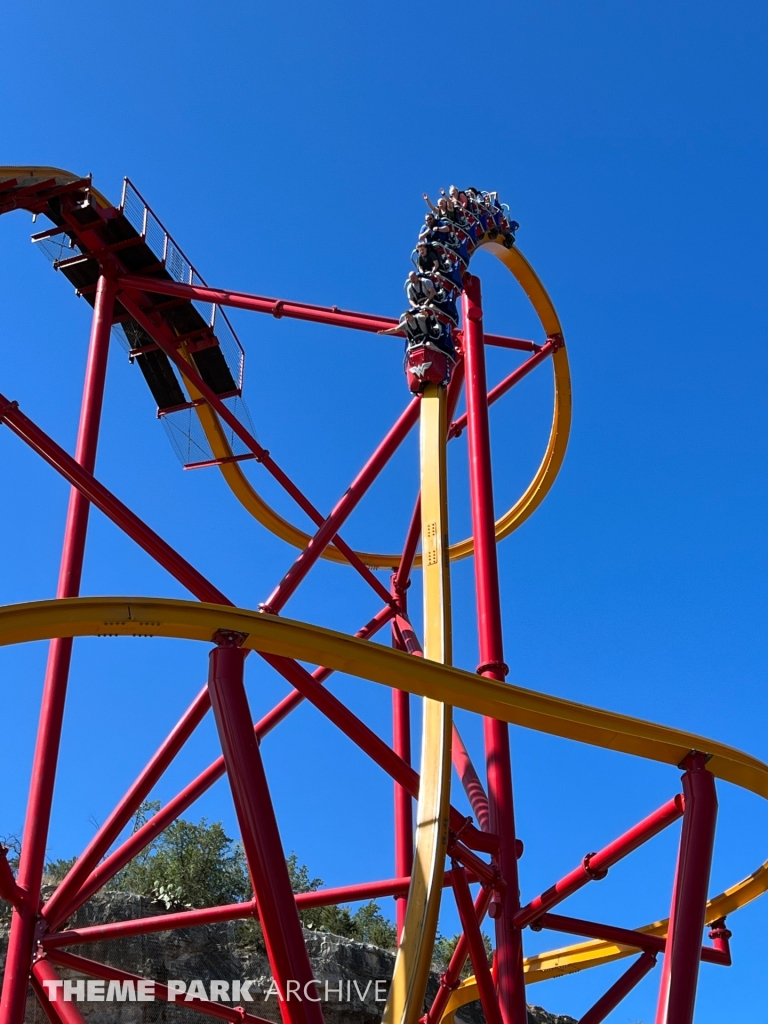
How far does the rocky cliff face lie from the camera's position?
40.1 feet

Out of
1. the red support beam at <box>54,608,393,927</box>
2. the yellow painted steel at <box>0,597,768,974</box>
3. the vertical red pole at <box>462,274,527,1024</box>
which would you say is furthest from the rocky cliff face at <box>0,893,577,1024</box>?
the yellow painted steel at <box>0,597,768,974</box>

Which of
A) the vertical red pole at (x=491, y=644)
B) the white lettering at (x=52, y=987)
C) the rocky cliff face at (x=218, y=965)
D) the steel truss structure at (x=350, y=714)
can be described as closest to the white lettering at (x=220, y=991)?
the rocky cliff face at (x=218, y=965)

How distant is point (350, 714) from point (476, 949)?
1715mm

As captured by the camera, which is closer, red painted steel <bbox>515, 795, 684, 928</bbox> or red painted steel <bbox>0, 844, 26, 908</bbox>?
red painted steel <bbox>515, 795, 684, 928</bbox>

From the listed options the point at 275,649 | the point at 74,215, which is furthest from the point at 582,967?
the point at 74,215

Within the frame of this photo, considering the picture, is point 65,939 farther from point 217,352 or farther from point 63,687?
point 217,352

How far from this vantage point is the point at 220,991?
12398 millimetres

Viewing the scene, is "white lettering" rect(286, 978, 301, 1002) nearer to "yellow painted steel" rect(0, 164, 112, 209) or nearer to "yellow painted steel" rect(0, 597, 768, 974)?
"yellow painted steel" rect(0, 597, 768, 974)

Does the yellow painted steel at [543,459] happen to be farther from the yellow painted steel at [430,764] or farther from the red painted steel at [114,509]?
the yellow painted steel at [430,764]

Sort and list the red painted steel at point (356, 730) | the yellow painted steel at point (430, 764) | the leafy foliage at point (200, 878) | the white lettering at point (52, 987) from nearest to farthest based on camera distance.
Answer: the yellow painted steel at point (430, 764)
the red painted steel at point (356, 730)
the white lettering at point (52, 987)
the leafy foliage at point (200, 878)

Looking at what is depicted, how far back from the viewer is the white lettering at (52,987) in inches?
286

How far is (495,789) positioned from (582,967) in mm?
3646

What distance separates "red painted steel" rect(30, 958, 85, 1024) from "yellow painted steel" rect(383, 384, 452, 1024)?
8.48 ft

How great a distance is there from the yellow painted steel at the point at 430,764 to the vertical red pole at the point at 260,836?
57 centimetres
